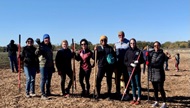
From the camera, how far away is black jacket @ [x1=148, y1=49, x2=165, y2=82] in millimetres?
8734

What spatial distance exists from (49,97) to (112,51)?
2.75 m

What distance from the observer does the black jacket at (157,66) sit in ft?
28.7

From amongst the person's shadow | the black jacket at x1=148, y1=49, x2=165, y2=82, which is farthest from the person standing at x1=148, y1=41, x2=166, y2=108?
the person's shadow

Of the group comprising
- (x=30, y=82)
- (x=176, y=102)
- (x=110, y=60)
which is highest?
(x=110, y=60)

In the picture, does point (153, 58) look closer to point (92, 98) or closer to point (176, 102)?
point (176, 102)

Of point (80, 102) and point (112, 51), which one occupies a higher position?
point (112, 51)

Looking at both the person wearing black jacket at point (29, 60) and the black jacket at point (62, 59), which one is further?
the black jacket at point (62, 59)

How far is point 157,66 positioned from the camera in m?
8.80

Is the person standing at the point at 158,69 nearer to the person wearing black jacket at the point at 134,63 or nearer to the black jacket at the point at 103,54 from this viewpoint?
the person wearing black jacket at the point at 134,63

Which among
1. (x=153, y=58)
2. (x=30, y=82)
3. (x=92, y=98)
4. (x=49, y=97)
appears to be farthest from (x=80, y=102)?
(x=153, y=58)

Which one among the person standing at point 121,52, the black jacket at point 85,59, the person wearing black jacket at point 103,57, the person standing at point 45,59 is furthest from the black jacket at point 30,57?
the person standing at point 121,52

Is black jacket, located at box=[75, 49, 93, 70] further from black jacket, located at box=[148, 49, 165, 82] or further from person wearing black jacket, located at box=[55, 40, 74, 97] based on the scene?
black jacket, located at box=[148, 49, 165, 82]

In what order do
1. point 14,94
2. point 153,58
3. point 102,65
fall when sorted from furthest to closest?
point 14,94
point 102,65
point 153,58

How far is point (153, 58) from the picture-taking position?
29.2 feet
